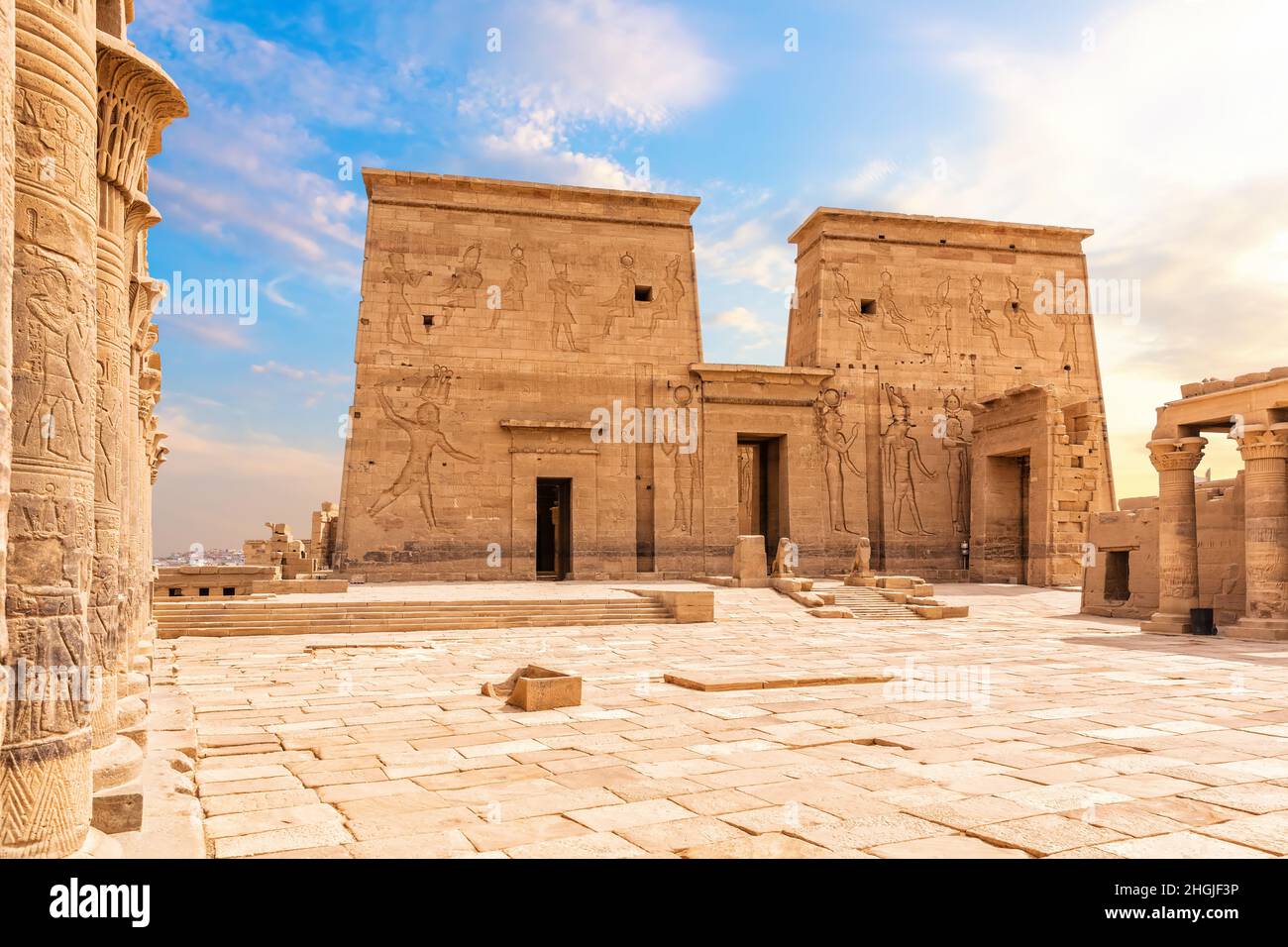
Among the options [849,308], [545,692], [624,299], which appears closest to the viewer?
[545,692]

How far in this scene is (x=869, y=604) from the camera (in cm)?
1633

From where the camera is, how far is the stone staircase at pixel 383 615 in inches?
489

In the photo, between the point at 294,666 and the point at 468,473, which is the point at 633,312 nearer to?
the point at 468,473

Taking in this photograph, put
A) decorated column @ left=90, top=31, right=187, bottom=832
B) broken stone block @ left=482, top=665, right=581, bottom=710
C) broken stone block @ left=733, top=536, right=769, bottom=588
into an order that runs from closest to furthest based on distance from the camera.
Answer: decorated column @ left=90, top=31, right=187, bottom=832 → broken stone block @ left=482, top=665, right=581, bottom=710 → broken stone block @ left=733, top=536, right=769, bottom=588

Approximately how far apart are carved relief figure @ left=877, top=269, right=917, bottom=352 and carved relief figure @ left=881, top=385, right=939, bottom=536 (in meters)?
1.76

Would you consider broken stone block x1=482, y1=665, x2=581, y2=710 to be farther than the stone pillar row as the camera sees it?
Yes

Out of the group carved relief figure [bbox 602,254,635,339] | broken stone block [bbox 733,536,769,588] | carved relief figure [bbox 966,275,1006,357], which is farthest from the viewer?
carved relief figure [bbox 966,275,1006,357]

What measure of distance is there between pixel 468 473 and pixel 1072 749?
1695 cm

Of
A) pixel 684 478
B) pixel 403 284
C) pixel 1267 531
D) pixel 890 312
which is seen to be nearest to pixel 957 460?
pixel 890 312

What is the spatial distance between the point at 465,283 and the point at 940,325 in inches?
492

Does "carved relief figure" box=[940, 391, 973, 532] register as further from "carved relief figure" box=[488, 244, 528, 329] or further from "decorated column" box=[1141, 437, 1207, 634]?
→ "carved relief figure" box=[488, 244, 528, 329]

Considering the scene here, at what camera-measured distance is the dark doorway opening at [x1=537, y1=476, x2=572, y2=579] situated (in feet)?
73.6

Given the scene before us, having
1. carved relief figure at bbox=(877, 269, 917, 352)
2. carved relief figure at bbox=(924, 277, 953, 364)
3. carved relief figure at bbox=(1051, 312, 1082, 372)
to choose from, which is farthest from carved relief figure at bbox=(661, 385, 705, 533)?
carved relief figure at bbox=(1051, 312, 1082, 372)

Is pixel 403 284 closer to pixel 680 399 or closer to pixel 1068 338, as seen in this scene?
pixel 680 399
